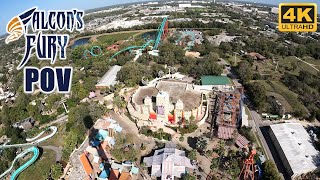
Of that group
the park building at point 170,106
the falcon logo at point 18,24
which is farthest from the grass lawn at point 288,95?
the falcon logo at point 18,24

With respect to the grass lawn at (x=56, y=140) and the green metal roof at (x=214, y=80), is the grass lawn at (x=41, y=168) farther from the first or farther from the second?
the green metal roof at (x=214, y=80)

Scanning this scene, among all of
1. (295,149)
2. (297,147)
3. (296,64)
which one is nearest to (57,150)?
(295,149)

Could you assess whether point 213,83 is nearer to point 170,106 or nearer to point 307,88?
point 170,106

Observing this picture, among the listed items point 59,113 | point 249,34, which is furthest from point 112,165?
point 249,34

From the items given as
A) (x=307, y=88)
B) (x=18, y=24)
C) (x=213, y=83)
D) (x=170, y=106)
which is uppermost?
(x=18, y=24)

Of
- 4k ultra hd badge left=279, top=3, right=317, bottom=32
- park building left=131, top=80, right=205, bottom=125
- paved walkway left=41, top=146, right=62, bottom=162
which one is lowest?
paved walkway left=41, top=146, right=62, bottom=162

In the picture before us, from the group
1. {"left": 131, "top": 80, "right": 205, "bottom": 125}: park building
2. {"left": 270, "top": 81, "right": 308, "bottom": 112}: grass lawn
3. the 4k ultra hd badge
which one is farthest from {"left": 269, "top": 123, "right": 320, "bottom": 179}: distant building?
the 4k ultra hd badge

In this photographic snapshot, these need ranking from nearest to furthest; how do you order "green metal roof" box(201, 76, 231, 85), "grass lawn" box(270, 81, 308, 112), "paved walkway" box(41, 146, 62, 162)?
"paved walkway" box(41, 146, 62, 162), "grass lawn" box(270, 81, 308, 112), "green metal roof" box(201, 76, 231, 85)

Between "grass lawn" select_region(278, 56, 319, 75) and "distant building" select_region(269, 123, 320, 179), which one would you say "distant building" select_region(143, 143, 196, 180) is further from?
"grass lawn" select_region(278, 56, 319, 75)
